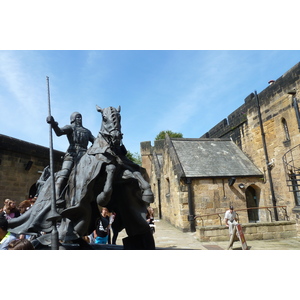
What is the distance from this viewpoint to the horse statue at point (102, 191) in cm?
354

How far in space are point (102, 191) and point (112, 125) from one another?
1.01m

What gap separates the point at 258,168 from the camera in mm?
13781

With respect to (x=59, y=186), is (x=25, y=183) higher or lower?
higher

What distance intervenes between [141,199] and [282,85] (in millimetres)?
11213

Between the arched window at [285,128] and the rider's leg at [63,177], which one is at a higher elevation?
the arched window at [285,128]

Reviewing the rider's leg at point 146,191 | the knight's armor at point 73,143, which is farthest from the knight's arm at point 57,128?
the rider's leg at point 146,191

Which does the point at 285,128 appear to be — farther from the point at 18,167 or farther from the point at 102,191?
the point at 18,167

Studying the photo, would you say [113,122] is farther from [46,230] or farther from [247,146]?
[247,146]

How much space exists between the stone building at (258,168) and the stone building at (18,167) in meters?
7.17

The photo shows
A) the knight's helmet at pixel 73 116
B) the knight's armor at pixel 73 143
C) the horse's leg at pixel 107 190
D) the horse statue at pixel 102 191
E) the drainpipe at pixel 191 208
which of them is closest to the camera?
the horse's leg at pixel 107 190

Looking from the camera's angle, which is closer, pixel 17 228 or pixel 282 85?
pixel 17 228

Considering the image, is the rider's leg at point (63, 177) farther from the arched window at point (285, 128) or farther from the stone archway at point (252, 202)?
the stone archway at point (252, 202)

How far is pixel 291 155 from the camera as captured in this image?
A: 37.1 feet

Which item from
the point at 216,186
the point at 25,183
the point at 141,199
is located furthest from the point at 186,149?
the point at 141,199
